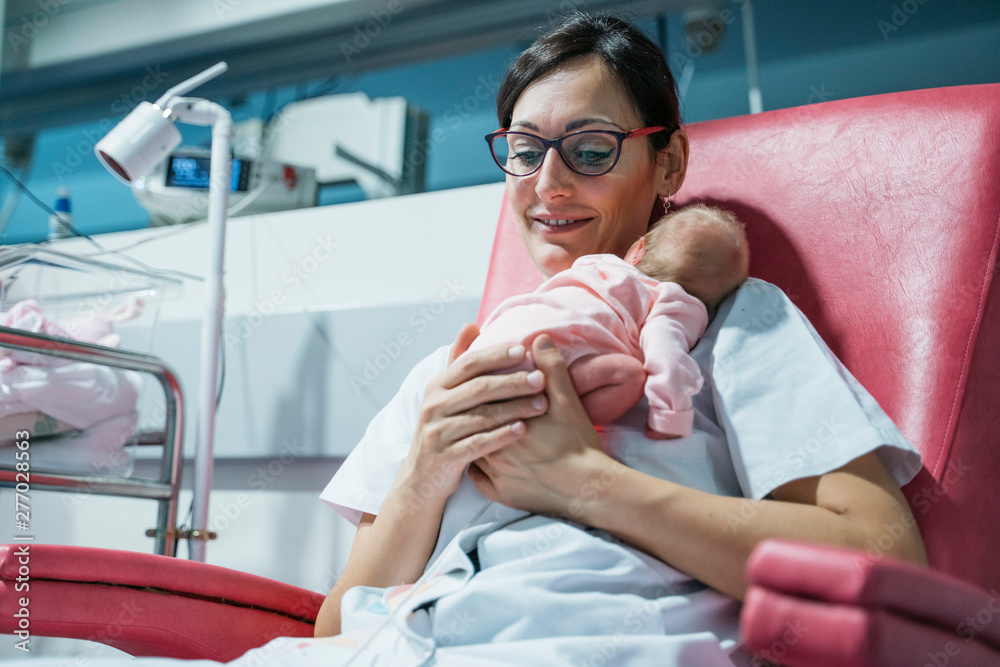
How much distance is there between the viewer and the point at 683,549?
791mm

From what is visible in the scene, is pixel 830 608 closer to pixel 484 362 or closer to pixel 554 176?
pixel 484 362

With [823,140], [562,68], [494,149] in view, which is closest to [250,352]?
[494,149]

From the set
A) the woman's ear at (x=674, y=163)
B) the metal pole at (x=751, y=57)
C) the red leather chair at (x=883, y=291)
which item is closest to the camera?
the red leather chair at (x=883, y=291)

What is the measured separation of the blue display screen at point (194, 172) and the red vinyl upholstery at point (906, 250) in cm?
136

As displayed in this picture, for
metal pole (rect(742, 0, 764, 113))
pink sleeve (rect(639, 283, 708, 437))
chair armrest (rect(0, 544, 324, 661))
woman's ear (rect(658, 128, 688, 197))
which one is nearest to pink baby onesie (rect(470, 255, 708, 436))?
pink sleeve (rect(639, 283, 708, 437))

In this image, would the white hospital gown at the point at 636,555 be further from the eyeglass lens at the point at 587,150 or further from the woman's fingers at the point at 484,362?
the eyeglass lens at the point at 587,150

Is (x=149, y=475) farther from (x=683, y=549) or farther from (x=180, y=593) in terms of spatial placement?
(x=683, y=549)

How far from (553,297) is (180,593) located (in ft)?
2.08

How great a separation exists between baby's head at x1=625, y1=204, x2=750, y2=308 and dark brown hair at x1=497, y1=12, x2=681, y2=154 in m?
0.26

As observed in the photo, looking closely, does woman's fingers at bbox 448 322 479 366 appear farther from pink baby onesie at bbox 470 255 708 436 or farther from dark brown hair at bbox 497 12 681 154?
dark brown hair at bbox 497 12 681 154

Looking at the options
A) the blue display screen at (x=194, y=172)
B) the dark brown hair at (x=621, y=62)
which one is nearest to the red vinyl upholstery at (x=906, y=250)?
the dark brown hair at (x=621, y=62)

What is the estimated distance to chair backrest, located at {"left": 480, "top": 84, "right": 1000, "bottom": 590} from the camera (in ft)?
3.12

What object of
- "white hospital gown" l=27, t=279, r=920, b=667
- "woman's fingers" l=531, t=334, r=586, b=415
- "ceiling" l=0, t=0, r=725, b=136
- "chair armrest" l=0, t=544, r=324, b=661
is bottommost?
"chair armrest" l=0, t=544, r=324, b=661

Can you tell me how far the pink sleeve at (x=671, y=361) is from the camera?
84 cm
